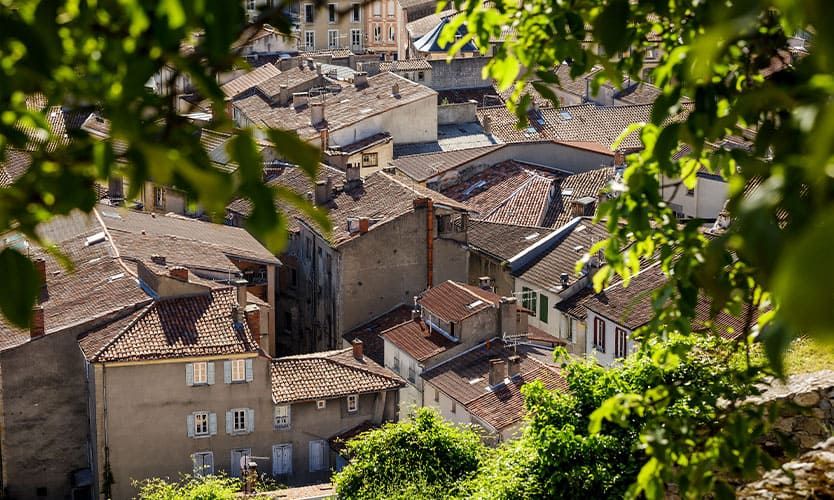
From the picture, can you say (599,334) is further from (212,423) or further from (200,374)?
(200,374)

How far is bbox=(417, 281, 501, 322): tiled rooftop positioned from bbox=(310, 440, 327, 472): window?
12.2 feet

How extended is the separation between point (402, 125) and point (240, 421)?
1938 centimetres

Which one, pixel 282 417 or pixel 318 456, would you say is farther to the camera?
pixel 318 456

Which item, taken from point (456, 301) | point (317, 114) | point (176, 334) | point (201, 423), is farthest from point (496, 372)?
point (317, 114)

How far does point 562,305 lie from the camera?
1218 inches

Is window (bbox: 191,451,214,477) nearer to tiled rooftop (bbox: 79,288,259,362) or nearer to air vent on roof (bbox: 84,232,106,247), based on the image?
tiled rooftop (bbox: 79,288,259,362)

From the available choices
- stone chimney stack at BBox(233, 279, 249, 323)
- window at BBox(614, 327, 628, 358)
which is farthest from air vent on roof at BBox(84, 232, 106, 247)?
window at BBox(614, 327, 628, 358)

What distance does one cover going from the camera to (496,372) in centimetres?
2659

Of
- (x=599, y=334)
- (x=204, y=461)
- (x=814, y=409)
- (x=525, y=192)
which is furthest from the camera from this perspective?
(x=525, y=192)

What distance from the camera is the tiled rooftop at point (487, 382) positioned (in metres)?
25.4

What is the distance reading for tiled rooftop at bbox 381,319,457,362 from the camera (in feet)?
94.1

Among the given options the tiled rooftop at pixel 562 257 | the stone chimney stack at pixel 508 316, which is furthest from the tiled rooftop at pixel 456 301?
the tiled rooftop at pixel 562 257

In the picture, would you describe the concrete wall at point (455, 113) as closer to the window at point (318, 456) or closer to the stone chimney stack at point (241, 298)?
the stone chimney stack at point (241, 298)

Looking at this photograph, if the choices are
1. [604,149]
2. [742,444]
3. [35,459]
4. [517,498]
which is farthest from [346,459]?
[742,444]
